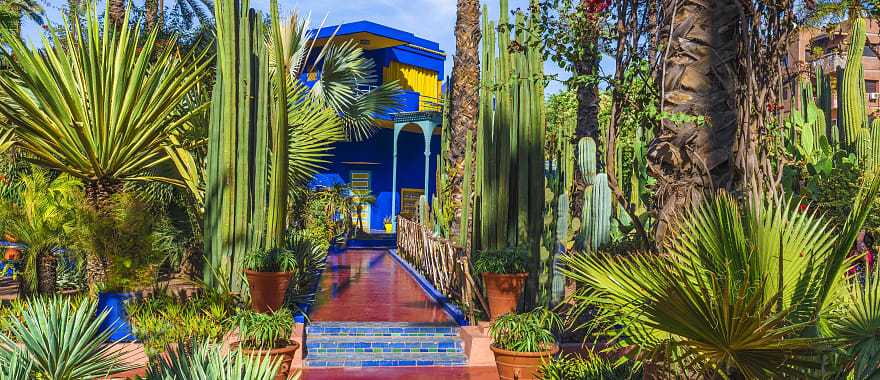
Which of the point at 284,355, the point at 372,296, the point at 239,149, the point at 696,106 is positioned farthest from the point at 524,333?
the point at 372,296

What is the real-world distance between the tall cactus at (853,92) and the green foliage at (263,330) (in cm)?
852

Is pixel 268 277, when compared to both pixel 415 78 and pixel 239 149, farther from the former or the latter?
pixel 415 78

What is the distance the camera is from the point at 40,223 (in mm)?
7555

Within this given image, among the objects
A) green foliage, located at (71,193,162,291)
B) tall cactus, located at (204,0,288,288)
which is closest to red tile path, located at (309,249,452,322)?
tall cactus, located at (204,0,288,288)

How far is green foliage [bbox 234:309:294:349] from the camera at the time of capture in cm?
672

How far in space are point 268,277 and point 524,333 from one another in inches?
111

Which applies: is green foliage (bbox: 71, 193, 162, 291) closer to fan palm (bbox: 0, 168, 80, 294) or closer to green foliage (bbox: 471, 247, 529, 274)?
fan palm (bbox: 0, 168, 80, 294)

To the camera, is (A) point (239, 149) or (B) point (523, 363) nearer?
(B) point (523, 363)

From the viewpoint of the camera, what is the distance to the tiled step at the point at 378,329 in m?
8.56

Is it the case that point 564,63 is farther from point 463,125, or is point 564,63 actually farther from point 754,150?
point 463,125

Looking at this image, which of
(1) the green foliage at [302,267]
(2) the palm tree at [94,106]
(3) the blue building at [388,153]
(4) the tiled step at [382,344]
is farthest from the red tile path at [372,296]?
(3) the blue building at [388,153]

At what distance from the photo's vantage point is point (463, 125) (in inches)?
514

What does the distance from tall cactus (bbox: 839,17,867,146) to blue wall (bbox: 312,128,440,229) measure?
16.6 metres

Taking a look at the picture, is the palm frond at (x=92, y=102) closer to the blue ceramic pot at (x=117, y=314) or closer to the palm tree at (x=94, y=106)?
the palm tree at (x=94, y=106)
